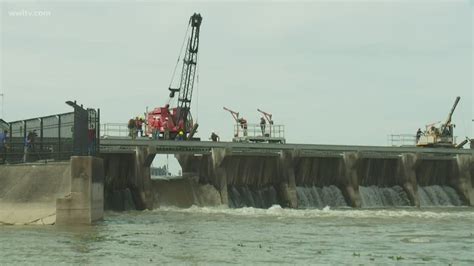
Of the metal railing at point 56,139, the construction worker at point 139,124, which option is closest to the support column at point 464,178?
the construction worker at point 139,124

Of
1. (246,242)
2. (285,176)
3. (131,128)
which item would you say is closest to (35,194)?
(246,242)

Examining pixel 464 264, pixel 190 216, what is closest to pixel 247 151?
pixel 190 216

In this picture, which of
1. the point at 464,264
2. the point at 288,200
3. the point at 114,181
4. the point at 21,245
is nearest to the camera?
the point at 464,264

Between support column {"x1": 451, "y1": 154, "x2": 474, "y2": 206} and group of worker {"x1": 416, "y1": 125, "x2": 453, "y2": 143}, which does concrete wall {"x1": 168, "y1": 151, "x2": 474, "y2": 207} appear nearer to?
support column {"x1": 451, "y1": 154, "x2": 474, "y2": 206}

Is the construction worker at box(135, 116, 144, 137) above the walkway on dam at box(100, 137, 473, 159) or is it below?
above

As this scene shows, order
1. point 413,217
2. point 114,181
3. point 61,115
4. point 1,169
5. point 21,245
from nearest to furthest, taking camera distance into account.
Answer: point 21,245, point 1,169, point 61,115, point 413,217, point 114,181

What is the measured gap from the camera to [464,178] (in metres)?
55.5

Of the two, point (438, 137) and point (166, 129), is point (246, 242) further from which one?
point (438, 137)

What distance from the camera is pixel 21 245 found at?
1942 cm

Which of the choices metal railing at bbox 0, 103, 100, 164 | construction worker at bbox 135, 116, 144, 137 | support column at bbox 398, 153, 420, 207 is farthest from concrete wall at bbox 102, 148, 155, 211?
support column at bbox 398, 153, 420, 207

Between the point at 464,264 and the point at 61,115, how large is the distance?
17.1m

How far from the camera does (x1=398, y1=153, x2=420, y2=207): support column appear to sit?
171 ft

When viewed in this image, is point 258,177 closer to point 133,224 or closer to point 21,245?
point 133,224

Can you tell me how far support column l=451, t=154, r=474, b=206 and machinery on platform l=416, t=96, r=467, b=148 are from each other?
35.7ft
